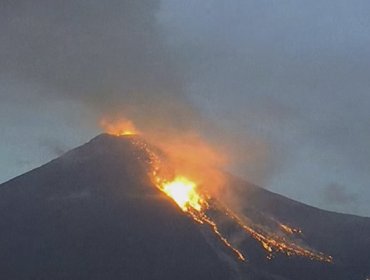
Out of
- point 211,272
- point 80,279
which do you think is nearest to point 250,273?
point 211,272

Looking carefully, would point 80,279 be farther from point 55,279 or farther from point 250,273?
point 250,273

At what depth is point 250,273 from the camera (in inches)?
7854

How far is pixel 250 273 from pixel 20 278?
32.9m

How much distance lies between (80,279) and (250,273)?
24.4 metres

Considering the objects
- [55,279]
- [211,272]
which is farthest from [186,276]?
[55,279]

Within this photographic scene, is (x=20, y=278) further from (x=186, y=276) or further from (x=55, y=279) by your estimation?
(x=186, y=276)

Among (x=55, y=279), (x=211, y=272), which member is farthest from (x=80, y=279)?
(x=211, y=272)

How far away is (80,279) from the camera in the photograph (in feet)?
655

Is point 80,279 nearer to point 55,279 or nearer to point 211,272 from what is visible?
point 55,279

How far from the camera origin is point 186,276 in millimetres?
199000

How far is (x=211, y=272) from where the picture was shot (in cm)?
19850

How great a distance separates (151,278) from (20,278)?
18774 mm

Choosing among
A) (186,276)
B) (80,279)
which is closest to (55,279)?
(80,279)

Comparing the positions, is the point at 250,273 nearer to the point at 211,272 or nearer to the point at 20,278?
the point at 211,272
